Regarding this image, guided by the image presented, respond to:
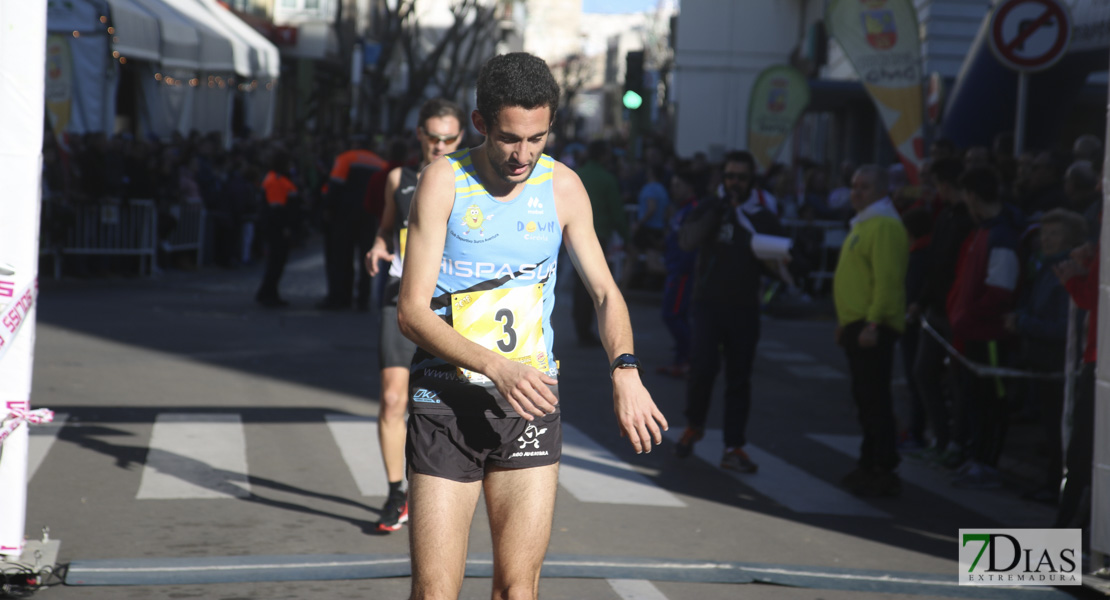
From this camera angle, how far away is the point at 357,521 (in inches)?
268

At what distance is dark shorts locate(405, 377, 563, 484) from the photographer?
3.79 meters

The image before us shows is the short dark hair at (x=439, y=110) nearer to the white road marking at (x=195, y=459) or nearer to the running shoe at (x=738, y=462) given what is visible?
the white road marking at (x=195, y=459)

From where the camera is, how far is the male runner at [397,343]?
651 cm

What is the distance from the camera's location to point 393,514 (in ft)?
21.6

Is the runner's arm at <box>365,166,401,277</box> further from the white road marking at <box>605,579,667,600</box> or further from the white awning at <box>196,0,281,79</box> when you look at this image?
the white awning at <box>196,0,281,79</box>

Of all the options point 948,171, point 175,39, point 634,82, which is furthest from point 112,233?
point 948,171

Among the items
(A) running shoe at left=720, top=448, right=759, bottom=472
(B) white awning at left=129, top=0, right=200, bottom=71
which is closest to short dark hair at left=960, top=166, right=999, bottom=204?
(A) running shoe at left=720, top=448, right=759, bottom=472

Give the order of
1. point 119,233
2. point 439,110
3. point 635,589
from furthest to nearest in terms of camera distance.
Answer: point 119,233, point 439,110, point 635,589

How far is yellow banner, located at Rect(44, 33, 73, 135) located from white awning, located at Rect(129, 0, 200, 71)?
10.2ft

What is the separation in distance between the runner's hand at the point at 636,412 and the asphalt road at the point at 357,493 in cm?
216

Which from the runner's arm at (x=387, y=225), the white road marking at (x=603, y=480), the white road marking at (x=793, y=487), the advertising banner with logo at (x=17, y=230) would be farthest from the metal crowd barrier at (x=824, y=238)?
the advertising banner with logo at (x=17, y=230)

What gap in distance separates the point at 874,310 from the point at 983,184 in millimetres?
1259

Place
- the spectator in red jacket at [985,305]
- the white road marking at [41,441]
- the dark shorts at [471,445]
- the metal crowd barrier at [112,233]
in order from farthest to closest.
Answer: the metal crowd barrier at [112,233]
the spectator in red jacket at [985,305]
the white road marking at [41,441]
the dark shorts at [471,445]

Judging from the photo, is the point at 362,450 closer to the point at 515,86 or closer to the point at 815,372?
the point at 515,86
